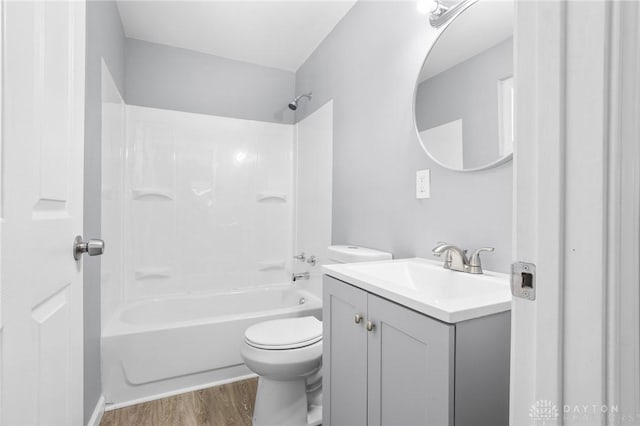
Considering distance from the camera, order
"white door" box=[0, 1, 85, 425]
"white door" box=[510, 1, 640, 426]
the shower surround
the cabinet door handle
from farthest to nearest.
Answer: the shower surround → the cabinet door handle → "white door" box=[0, 1, 85, 425] → "white door" box=[510, 1, 640, 426]

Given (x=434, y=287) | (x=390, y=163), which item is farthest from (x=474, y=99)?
(x=434, y=287)

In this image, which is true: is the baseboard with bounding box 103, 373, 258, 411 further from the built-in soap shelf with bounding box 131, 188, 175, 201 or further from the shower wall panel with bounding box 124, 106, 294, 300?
the built-in soap shelf with bounding box 131, 188, 175, 201

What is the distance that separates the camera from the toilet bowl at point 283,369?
148 centimetres

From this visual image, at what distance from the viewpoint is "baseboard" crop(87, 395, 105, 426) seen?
1517 millimetres

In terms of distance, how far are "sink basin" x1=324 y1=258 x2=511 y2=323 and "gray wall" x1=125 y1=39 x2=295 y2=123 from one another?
2.08 metres

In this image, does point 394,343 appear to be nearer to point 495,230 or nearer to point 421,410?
point 421,410

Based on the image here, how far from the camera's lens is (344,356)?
112cm

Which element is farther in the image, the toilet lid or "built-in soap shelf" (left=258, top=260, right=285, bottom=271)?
"built-in soap shelf" (left=258, top=260, right=285, bottom=271)

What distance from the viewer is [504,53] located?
3.59 feet

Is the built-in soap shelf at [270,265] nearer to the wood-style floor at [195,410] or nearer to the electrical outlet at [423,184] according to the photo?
the wood-style floor at [195,410]

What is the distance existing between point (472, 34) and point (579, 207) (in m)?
1.11

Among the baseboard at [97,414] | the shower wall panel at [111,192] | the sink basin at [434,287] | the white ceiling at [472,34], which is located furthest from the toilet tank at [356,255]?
the baseboard at [97,414]

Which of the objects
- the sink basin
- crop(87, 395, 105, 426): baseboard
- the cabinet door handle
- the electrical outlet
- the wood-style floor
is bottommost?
the wood-style floor

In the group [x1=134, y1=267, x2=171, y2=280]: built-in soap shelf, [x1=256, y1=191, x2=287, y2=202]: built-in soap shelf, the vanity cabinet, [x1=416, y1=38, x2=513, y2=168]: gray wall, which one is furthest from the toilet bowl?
[x1=256, y1=191, x2=287, y2=202]: built-in soap shelf
